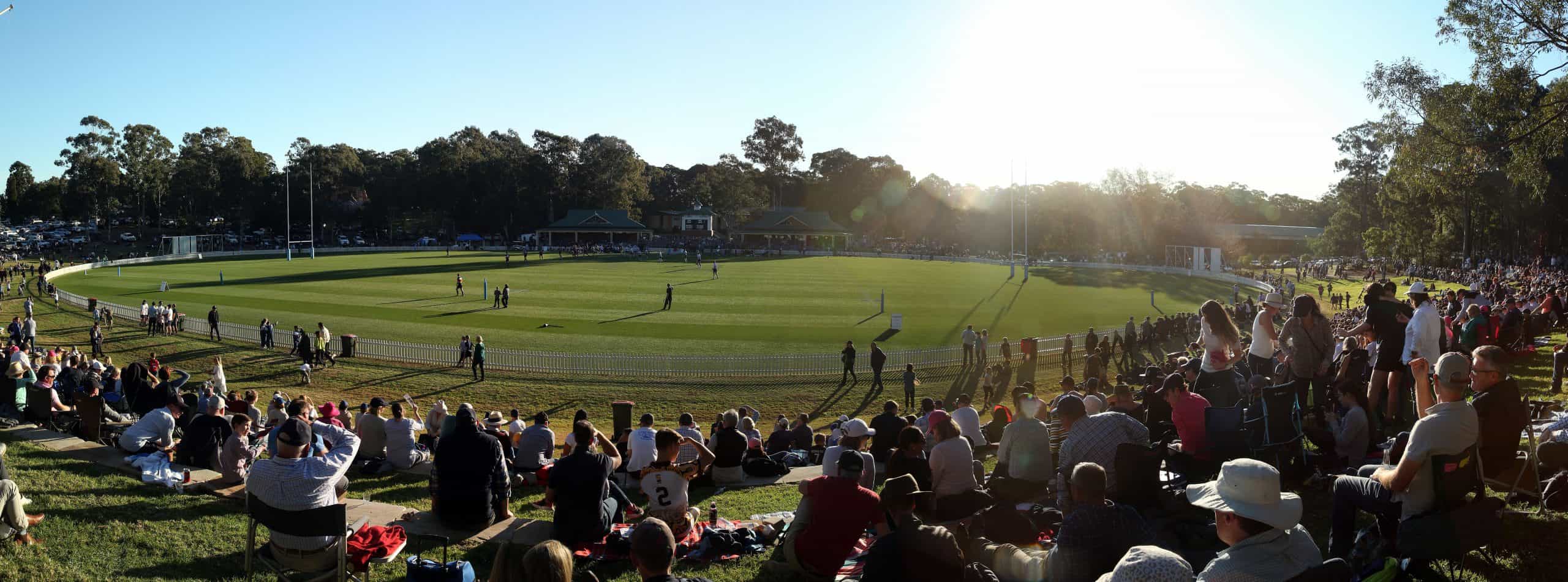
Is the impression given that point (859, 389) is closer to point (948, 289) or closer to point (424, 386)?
point (424, 386)

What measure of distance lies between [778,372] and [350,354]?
46.5 ft

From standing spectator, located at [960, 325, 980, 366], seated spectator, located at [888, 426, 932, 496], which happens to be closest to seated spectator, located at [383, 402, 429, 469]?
seated spectator, located at [888, 426, 932, 496]

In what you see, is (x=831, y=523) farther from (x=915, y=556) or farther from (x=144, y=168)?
(x=144, y=168)

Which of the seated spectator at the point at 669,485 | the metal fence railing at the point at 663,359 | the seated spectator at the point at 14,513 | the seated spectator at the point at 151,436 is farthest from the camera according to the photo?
the metal fence railing at the point at 663,359

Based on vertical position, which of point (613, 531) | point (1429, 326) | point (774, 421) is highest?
point (1429, 326)

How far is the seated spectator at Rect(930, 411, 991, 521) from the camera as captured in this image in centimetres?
707

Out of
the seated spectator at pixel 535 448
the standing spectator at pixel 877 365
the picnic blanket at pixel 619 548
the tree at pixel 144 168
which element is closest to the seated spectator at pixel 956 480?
the picnic blanket at pixel 619 548

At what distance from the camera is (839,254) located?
95.9 m

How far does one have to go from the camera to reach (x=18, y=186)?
11506cm

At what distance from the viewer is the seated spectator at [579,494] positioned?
6828mm

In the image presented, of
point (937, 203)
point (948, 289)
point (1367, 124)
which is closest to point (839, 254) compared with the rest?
point (937, 203)

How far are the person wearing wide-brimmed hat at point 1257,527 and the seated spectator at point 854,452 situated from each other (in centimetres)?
278

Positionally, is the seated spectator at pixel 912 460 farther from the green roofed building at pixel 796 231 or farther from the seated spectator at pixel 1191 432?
the green roofed building at pixel 796 231

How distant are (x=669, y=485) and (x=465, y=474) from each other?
5.75 feet
